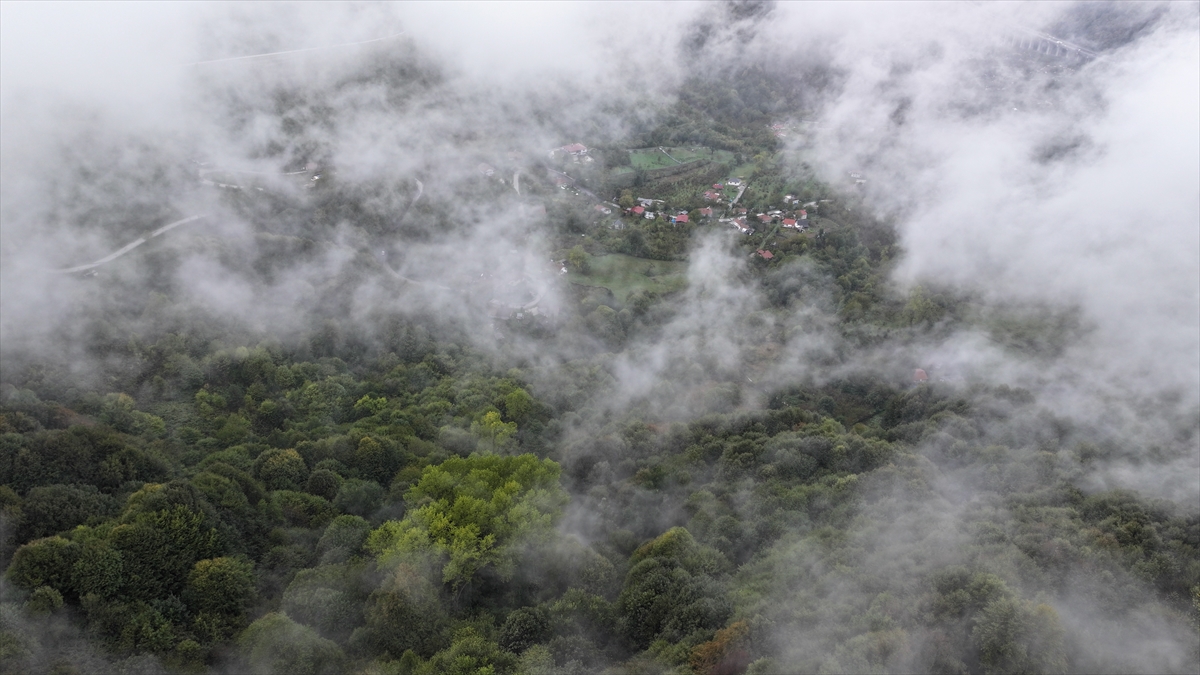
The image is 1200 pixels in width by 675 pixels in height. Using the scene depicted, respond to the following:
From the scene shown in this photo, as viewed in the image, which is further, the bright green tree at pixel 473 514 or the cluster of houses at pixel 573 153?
the cluster of houses at pixel 573 153

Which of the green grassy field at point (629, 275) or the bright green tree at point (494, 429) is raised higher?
the green grassy field at point (629, 275)

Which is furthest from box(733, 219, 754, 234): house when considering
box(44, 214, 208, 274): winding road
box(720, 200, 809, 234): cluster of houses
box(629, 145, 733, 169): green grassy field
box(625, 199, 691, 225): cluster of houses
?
box(44, 214, 208, 274): winding road

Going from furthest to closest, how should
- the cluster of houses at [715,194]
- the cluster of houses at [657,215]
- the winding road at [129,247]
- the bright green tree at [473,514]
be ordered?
the cluster of houses at [715,194] < the cluster of houses at [657,215] < the winding road at [129,247] < the bright green tree at [473,514]

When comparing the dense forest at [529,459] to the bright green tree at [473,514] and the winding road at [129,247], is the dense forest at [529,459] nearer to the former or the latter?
the bright green tree at [473,514]

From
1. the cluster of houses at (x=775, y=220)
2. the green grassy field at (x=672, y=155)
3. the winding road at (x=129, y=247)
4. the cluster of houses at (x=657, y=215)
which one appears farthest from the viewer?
the green grassy field at (x=672, y=155)

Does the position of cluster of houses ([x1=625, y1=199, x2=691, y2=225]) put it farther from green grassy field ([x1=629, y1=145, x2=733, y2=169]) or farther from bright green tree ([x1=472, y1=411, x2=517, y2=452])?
bright green tree ([x1=472, y1=411, x2=517, y2=452])

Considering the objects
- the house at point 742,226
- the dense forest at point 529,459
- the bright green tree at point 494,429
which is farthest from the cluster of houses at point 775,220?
the bright green tree at point 494,429
